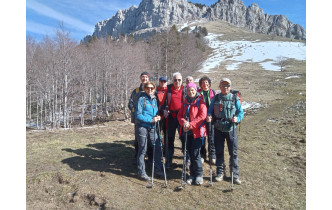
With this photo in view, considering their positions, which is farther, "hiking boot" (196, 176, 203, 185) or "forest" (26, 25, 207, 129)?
"forest" (26, 25, 207, 129)

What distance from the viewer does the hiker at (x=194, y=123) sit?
539 cm

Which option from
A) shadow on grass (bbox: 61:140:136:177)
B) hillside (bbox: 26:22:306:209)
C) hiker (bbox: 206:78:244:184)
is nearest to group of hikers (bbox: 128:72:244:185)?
hiker (bbox: 206:78:244:184)

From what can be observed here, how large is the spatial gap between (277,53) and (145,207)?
89.8 metres

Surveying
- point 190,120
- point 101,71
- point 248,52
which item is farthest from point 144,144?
point 248,52

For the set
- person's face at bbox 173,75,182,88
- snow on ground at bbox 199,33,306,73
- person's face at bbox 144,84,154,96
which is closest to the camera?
person's face at bbox 144,84,154,96

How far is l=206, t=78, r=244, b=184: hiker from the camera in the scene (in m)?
5.43

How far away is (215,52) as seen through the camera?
294 feet

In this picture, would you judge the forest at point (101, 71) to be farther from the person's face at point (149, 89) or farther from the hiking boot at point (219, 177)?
the hiking boot at point (219, 177)

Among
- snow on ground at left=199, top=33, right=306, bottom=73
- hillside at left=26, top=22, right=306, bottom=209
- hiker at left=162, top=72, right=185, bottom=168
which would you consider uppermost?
snow on ground at left=199, top=33, right=306, bottom=73

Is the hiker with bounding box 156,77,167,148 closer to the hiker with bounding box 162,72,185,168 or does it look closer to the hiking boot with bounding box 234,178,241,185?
the hiker with bounding box 162,72,185,168

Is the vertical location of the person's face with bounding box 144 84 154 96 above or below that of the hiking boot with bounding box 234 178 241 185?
above

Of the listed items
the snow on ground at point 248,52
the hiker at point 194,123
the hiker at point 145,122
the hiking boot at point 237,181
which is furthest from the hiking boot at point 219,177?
the snow on ground at point 248,52

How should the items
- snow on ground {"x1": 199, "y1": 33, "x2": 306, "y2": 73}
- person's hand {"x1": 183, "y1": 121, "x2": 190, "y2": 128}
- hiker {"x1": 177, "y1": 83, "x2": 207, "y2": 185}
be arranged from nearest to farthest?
person's hand {"x1": 183, "y1": 121, "x2": 190, "y2": 128} < hiker {"x1": 177, "y1": 83, "x2": 207, "y2": 185} < snow on ground {"x1": 199, "y1": 33, "x2": 306, "y2": 73}

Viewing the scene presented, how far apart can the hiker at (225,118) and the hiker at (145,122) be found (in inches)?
64.6
